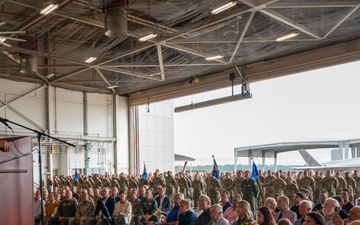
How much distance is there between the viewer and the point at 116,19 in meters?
9.23

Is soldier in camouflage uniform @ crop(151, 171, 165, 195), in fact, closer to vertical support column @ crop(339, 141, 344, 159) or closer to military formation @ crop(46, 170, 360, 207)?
military formation @ crop(46, 170, 360, 207)

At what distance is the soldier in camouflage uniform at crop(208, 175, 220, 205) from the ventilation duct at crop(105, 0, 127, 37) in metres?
5.03

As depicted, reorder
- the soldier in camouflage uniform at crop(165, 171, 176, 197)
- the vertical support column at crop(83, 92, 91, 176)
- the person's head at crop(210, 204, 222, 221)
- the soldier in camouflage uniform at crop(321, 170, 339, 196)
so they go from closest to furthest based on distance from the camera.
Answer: the person's head at crop(210, 204, 222, 221) < the soldier in camouflage uniform at crop(321, 170, 339, 196) < the soldier in camouflage uniform at crop(165, 171, 176, 197) < the vertical support column at crop(83, 92, 91, 176)

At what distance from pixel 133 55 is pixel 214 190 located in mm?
6456

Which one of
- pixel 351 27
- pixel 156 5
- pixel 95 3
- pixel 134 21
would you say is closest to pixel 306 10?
pixel 351 27

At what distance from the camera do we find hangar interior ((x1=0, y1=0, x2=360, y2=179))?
10.2 meters

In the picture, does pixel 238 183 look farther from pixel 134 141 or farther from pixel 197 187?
pixel 134 141

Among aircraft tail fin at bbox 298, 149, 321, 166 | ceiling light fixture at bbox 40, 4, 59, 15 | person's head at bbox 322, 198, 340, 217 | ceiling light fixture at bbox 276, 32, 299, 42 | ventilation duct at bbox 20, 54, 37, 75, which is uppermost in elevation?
ceiling light fixture at bbox 40, 4, 59, 15

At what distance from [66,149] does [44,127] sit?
4.62ft

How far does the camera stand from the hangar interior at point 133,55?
1016 centimetres

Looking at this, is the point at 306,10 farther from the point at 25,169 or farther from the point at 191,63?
the point at 25,169

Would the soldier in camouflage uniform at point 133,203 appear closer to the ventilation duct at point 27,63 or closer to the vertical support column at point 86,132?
the ventilation duct at point 27,63

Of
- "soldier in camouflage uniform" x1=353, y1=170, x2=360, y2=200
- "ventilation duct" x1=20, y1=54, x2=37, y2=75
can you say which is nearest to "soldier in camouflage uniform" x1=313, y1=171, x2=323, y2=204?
"soldier in camouflage uniform" x1=353, y1=170, x2=360, y2=200

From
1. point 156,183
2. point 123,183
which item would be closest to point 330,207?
point 156,183
